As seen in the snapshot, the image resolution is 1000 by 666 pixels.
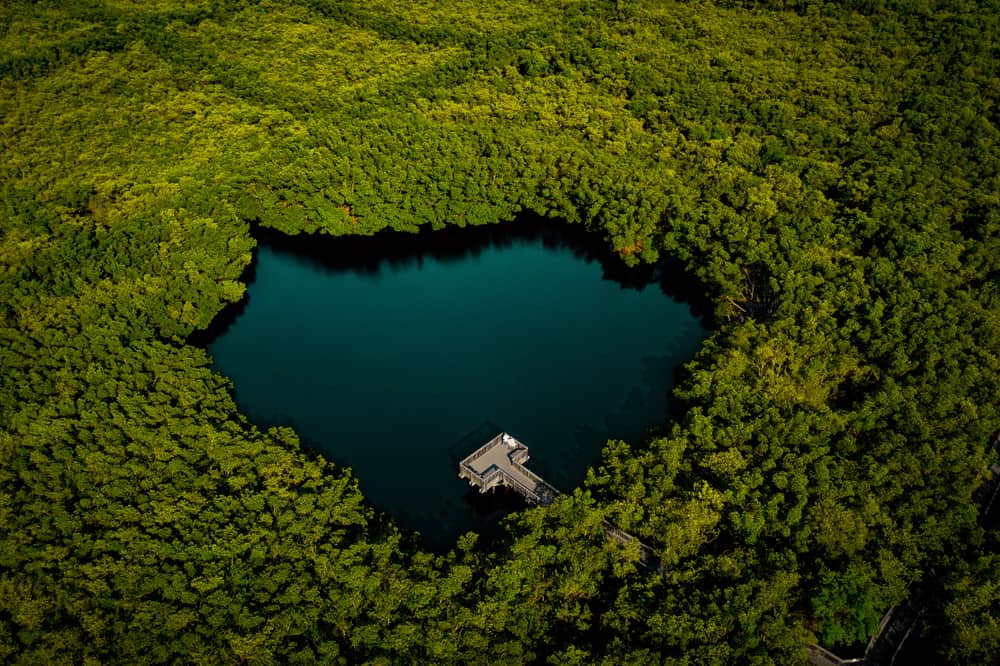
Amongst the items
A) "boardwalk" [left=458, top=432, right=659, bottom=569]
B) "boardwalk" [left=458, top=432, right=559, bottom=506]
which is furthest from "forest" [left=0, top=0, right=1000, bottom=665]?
"boardwalk" [left=458, top=432, right=559, bottom=506]

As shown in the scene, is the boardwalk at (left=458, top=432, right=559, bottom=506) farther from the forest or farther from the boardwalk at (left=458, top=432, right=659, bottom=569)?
the forest

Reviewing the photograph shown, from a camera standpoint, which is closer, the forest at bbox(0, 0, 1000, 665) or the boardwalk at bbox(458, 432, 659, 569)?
the forest at bbox(0, 0, 1000, 665)

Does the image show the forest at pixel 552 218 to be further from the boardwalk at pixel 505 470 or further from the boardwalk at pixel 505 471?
the boardwalk at pixel 505 470

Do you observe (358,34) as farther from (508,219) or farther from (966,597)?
(966,597)

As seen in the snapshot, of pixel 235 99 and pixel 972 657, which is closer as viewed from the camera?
pixel 972 657

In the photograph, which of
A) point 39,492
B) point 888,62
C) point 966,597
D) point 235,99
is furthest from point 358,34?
point 966,597
